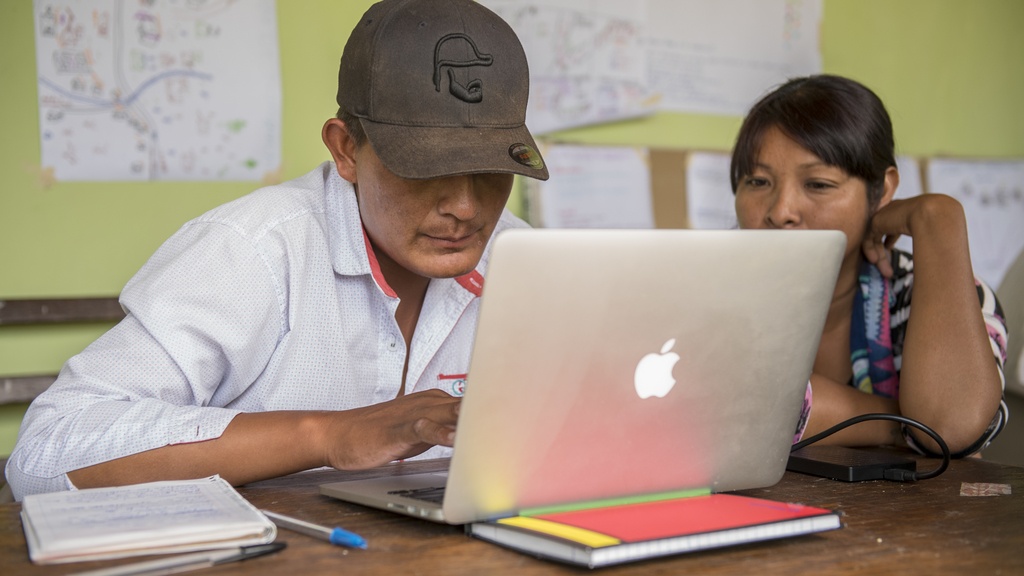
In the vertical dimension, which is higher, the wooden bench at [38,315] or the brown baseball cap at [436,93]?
the brown baseball cap at [436,93]

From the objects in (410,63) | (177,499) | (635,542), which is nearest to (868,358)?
(410,63)

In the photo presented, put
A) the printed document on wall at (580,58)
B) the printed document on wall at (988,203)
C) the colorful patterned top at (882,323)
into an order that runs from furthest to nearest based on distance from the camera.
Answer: the printed document on wall at (988,203), the printed document on wall at (580,58), the colorful patterned top at (882,323)

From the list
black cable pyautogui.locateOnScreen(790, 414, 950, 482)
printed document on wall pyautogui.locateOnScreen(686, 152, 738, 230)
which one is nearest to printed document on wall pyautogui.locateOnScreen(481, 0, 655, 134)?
printed document on wall pyautogui.locateOnScreen(686, 152, 738, 230)

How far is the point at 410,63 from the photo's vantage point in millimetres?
1155

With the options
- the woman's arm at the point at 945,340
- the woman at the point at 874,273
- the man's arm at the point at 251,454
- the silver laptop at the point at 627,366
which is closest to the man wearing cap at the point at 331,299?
the man's arm at the point at 251,454

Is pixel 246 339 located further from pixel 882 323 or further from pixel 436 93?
pixel 882 323

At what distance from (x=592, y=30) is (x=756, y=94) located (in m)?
0.59

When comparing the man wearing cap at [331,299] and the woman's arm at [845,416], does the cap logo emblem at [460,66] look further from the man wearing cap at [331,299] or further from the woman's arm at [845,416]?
the woman's arm at [845,416]

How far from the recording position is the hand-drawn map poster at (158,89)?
194 cm

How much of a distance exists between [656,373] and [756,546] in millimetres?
164

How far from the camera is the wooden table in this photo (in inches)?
29.1

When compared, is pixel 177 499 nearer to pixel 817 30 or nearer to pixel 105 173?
pixel 105 173

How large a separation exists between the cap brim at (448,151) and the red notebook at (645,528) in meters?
0.43

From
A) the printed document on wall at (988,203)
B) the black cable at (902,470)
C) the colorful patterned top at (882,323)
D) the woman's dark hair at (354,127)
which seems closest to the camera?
the black cable at (902,470)
